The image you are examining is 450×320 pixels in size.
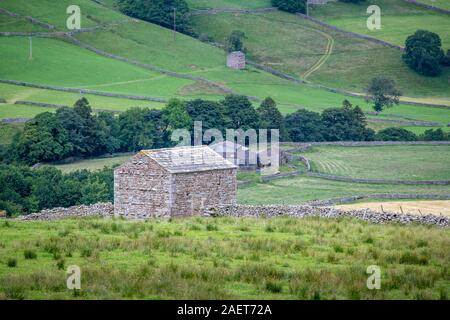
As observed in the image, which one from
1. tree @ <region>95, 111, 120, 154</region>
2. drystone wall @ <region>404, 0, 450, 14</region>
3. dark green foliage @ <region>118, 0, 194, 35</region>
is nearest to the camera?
tree @ <region>95, 111, 120, 154</region>

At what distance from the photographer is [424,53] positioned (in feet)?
418

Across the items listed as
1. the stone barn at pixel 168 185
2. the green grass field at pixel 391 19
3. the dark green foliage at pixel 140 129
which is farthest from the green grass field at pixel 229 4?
the stone barn at pixel 168 185

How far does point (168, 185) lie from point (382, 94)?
76.5 m

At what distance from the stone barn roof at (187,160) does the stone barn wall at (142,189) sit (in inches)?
11.8

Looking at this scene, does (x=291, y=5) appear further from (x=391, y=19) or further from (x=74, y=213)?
(x=74, y=213)

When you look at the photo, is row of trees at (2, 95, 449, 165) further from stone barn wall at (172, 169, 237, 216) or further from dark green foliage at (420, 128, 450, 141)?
stone barn wall at (172, 169, 237, 216)

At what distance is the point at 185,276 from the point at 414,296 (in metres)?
5.06

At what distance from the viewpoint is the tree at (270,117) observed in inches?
3642

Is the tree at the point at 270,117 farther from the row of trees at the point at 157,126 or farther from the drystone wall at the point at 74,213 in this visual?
the drystone wall at the point at 74,213

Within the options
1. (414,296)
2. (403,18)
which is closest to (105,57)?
(403,18)

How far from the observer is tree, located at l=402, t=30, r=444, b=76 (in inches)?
5020

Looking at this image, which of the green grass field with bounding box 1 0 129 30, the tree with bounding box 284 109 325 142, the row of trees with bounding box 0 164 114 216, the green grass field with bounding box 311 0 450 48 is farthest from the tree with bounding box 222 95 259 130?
the green grass field with bounding box 311 0 450 48

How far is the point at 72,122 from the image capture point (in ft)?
279

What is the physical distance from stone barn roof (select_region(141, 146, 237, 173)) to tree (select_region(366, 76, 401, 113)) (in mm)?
70733
